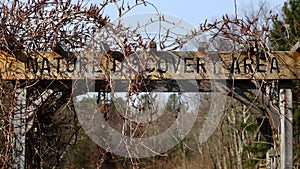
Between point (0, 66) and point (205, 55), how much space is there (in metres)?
1.29

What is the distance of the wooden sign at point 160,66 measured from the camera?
10.2ft

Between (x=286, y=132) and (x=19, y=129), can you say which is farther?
(x=286, y=132)

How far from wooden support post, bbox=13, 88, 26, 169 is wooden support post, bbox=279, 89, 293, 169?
1654 mm

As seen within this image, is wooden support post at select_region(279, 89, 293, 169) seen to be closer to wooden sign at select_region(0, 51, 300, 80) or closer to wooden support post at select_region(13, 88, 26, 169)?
wooden sign at select_region(0, 51, 300, 80)

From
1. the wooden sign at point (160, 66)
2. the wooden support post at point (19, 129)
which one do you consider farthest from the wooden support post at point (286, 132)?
the wooden support post at point (19, 129)

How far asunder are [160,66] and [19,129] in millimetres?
965

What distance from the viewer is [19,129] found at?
3.16 metres

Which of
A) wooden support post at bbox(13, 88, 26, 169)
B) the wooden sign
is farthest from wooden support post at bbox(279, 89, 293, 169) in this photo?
wooden support post at bbox(13, 88, 26, 169)

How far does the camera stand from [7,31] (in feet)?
10.1

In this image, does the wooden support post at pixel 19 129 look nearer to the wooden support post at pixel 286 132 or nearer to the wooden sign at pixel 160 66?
the wooden sign at pixel 160 66

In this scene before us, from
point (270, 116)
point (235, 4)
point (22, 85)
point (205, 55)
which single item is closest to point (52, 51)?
point (22, 85)

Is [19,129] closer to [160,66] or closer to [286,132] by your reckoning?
[160,66]

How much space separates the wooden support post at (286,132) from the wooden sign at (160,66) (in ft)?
0.53

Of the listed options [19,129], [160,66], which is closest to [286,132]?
[160,66]
